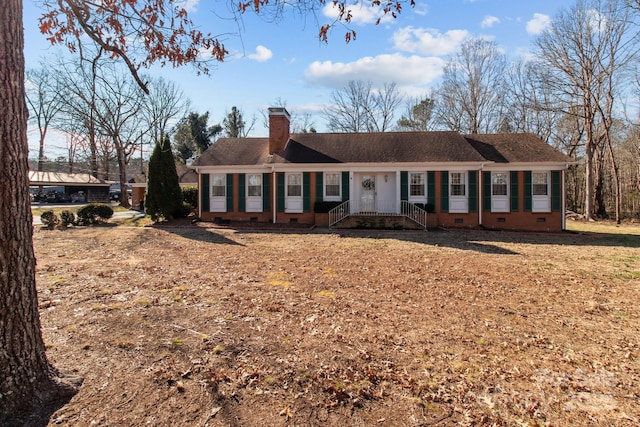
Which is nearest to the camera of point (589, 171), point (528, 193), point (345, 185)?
point (528, 193)

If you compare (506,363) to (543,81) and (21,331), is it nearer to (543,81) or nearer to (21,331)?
(21,331)

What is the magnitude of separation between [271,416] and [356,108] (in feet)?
119

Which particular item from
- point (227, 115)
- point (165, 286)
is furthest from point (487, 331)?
point (227, 115)

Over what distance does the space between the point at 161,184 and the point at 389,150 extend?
11349mm

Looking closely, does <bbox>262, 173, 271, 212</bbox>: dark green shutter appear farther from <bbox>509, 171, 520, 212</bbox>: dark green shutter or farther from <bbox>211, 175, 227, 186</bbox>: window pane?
<bbox>509, 171, 520, 212</bbox>: dark green shutter

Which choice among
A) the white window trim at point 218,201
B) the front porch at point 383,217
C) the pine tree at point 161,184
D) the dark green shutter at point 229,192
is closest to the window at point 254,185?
the dark green shutter at point 229,192

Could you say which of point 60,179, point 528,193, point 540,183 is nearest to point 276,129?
point 528,193

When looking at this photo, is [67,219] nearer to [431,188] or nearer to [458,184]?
[431,188]

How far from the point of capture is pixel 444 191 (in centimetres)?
1728

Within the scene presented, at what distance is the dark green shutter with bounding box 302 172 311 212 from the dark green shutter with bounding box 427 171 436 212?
5.72 meters

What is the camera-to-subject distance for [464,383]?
3.35m

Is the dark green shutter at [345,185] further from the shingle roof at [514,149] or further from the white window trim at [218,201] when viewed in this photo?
the shingle roof at [514,149]

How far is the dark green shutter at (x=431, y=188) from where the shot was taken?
1734 centimetres

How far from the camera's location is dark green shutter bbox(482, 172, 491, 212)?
1744 centimetres
